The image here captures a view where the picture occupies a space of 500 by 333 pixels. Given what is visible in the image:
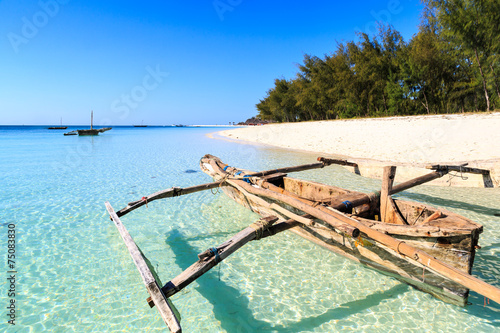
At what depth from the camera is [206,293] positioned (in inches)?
149

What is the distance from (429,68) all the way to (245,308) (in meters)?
27.7

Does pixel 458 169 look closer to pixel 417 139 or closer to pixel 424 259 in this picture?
pixel 424 259

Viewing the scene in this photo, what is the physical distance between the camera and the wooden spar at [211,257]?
2.71 metres

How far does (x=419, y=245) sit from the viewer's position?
3.10 meters

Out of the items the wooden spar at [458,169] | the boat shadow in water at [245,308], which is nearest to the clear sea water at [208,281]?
the boat shadow in water at [245,308]

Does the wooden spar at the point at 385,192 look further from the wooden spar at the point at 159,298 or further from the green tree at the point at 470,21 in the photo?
the green tree at the point at 470,21

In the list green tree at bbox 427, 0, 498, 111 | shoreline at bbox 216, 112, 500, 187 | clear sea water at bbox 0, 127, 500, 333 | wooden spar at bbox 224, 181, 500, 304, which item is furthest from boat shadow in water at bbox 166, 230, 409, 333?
green tree at bbox 427, 0, 498, 111

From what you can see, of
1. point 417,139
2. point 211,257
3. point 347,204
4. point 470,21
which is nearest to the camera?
point 211,257

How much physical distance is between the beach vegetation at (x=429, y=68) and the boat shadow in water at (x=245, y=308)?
20.7 m

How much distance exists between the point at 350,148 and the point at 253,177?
12516 millimetres

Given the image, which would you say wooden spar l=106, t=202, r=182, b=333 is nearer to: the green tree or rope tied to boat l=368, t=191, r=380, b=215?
rope tied to boat l=368, t=191, r=380, b=215

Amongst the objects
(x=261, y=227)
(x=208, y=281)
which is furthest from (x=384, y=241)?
(x=208, y=281)

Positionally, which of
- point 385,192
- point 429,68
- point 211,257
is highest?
point 429,68

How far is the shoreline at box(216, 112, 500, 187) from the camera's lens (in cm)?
782
